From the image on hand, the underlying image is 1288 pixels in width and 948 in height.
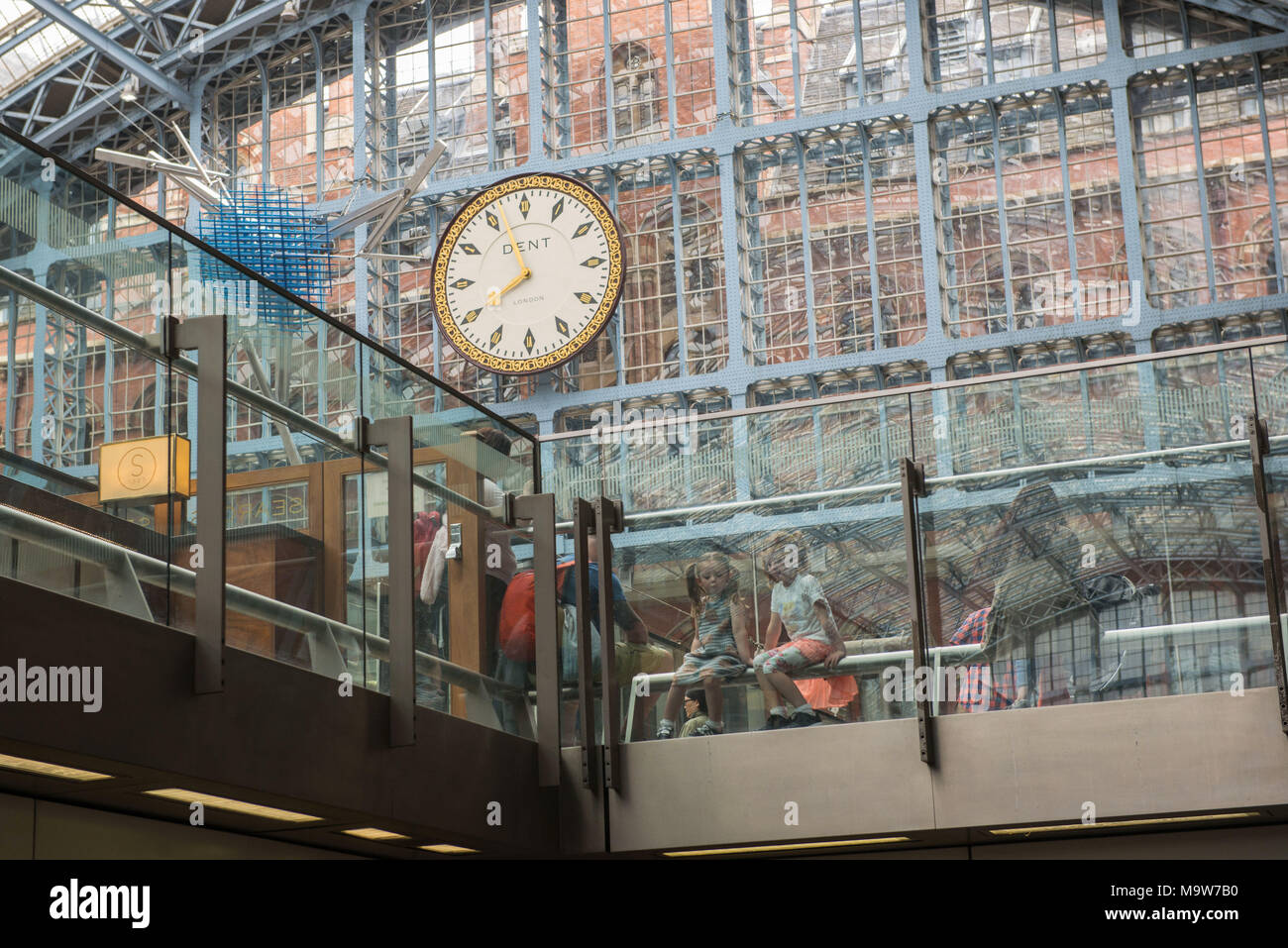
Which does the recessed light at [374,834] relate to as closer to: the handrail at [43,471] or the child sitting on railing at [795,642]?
the child sitting on railing at [795,642]

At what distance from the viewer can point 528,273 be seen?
14.6m

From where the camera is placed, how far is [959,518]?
7453mm

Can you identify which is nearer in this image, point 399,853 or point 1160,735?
A: point 1160,735

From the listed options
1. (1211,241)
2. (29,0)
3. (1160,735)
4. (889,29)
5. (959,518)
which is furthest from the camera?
(29,0)

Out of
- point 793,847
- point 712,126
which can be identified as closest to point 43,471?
point 793,847

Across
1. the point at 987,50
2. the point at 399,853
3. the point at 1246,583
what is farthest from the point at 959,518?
the point at 987,50

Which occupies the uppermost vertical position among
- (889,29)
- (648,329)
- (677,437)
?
(889,29)

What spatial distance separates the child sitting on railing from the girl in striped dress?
0.12m

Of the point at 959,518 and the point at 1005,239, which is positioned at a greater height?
the point at 1005,239

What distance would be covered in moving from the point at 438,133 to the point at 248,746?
11306 millimetres

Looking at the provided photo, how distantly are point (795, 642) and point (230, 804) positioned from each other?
2538 mm

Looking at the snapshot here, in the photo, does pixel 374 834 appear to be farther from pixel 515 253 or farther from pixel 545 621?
pixel 515 253

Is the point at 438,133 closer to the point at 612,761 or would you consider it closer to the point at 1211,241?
the point at 1211,241

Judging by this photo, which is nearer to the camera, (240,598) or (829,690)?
(240,598)
